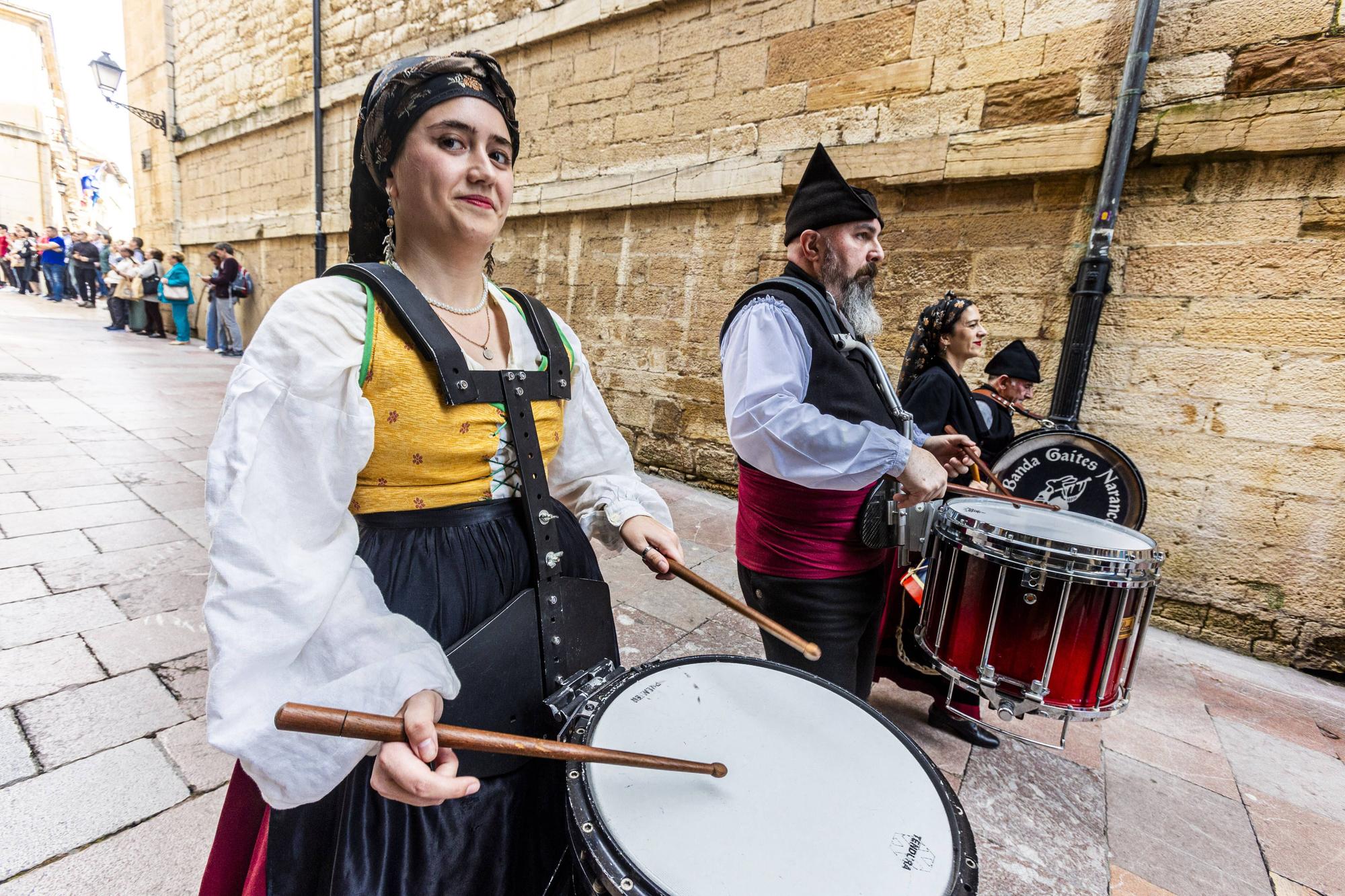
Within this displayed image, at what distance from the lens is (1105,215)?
329 centimetres

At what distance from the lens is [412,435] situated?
93 cm

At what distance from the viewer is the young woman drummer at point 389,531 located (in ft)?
2.47

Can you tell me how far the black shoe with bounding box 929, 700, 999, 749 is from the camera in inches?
91.2

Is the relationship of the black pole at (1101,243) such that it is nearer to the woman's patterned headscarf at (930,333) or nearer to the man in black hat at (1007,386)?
the man in black hat at (1007,386)

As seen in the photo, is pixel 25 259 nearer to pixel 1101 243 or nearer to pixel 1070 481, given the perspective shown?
pixel 1101 243

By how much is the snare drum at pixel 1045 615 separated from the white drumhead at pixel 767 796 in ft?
2.51

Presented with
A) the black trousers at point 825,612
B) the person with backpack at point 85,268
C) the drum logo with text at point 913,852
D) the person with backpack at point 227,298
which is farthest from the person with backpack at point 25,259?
the drum logo with text at point 913,852

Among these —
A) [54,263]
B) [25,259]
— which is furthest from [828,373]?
[25,259]

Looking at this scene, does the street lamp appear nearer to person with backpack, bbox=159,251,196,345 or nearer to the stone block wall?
person with backpack, bbox=159,251,196,345

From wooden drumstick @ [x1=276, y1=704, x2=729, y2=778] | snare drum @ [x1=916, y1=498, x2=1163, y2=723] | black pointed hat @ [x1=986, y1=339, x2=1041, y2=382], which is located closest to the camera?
wooden drumstick @ [x1=276, y1=704, x2=729, y2=778]

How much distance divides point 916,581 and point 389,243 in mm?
1947

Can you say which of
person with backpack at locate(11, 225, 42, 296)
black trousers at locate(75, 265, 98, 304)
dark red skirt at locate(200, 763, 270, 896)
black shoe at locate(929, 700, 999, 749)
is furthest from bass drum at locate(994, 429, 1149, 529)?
person with backpack at locate(11, 225, 42, 296)

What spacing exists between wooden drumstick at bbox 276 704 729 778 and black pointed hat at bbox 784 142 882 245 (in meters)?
1.47

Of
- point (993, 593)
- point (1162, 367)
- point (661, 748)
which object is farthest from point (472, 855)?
point (1162, 367)
